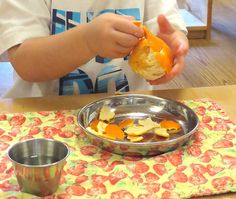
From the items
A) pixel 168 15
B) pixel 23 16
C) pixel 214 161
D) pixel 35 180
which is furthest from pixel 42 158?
pixel 168 15

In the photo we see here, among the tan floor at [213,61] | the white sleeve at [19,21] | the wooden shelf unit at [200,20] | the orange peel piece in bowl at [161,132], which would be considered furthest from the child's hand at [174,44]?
the wooden shelf unit at [200,20]

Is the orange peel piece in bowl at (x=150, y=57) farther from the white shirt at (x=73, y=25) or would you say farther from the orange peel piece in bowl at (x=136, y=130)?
the white shirt at (x=73, y=25)

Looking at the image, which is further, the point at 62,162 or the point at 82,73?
the point at 82,73

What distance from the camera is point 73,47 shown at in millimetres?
815

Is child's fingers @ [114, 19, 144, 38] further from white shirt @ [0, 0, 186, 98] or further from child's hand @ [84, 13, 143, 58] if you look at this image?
white shirt @ [0, 0, 186, 98]

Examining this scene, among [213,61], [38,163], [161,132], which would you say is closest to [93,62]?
[161,132]

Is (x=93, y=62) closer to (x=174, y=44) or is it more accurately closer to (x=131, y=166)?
(x=174, y=44)

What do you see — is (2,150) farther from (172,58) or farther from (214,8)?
(214,8)

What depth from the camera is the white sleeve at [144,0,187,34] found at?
0.98m

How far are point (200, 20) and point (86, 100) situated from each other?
201cm

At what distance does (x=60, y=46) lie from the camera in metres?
0.83

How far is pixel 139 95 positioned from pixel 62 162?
0.31m

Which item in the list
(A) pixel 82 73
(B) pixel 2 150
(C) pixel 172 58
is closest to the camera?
(B) pixel 2 150

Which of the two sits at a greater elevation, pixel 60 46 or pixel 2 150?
pixel 60 46
